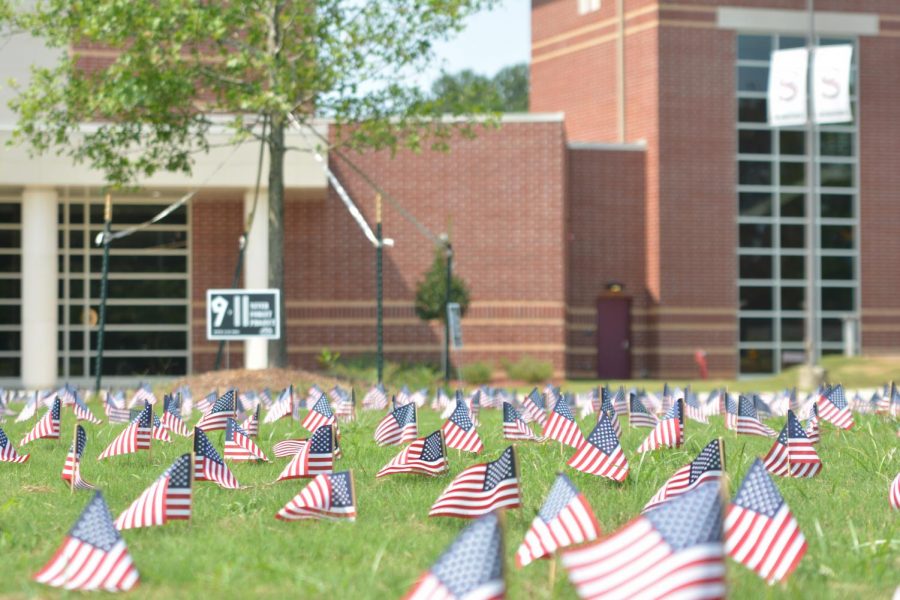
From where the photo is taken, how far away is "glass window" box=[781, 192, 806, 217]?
39750 millimetres

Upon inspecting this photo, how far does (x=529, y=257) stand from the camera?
3550 cm

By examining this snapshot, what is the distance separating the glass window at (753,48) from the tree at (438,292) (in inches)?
474

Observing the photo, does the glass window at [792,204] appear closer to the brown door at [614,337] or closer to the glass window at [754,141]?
the glass window at [754,141]

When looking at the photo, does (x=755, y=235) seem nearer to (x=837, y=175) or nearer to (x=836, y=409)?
(x=837, y=175)

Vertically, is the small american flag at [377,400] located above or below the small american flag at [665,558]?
below

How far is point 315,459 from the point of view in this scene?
8.13m

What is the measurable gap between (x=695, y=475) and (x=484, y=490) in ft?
3.62

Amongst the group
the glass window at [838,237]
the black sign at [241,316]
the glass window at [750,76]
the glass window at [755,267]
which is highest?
the glass window at [750,76]

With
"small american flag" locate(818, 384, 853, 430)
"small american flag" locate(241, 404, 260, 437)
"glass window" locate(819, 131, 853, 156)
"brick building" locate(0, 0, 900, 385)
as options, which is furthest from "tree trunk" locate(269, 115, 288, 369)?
"glass window" locate(819, 131, 853, 156)

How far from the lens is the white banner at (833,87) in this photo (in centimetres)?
3338

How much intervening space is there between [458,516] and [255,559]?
1.28 meters

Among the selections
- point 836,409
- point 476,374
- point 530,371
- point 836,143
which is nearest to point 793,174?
point 836,143

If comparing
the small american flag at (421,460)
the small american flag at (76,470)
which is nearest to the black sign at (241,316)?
the small american flag at (76,470)

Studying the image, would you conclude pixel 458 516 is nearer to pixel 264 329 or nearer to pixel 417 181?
pixel 264 329
